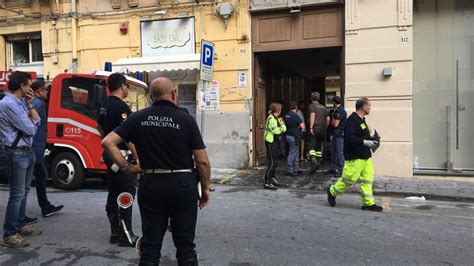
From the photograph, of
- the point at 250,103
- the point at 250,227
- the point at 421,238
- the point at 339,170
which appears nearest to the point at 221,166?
the point at 250,103

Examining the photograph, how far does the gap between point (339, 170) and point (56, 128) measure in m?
6.11

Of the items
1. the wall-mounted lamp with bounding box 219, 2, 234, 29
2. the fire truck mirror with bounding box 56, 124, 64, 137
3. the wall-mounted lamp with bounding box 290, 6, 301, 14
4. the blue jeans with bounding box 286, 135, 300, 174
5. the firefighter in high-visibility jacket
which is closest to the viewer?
the fire truck mirror with bounding box 56, 124, 64, 137

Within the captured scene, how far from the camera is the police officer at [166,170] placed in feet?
10.8

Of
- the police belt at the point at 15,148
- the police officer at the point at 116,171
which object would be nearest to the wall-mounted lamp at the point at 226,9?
the police officer at the point at 116,171

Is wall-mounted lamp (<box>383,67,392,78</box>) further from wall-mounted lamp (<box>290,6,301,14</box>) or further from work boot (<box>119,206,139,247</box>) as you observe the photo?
work boot (<box>119,206,139,247</box>)

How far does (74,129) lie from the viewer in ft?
27.9

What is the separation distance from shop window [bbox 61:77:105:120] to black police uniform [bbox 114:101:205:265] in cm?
543

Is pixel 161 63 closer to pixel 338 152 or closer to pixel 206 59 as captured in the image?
pixel 206 59

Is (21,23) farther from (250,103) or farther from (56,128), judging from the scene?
(250,103)

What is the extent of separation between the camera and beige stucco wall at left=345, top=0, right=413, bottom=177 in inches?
400

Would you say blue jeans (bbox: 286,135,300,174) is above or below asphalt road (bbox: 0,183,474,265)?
above

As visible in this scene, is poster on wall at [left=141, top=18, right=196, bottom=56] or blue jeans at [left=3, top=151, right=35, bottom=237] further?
poster on wall at [left=141, top=18, right=196, bottom=56]

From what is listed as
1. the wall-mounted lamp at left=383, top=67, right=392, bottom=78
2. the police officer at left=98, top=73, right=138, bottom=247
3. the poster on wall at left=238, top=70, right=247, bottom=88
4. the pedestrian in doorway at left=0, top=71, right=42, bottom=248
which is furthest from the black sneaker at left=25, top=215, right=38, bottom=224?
the wall-mounted lamp at left=383, top=67, right=392, bottom=78

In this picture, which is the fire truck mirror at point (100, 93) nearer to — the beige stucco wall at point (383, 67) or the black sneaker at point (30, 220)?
the black sneaker at point (30, 220)
